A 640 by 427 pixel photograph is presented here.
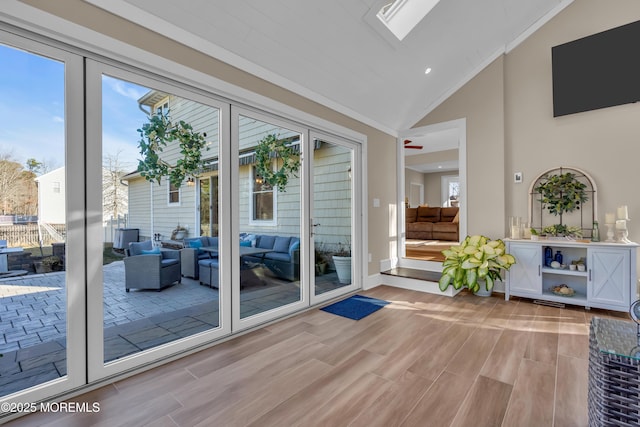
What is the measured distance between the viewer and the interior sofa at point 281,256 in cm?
340

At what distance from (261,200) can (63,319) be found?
6.28ft

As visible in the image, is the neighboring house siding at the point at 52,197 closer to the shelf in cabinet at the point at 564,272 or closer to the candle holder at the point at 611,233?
the shelf in cabinet at the point at 564,272

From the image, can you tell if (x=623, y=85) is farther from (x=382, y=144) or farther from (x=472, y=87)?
(x=382, y=144)

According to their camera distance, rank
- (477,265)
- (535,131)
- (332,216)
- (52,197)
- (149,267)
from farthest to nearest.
Answer: (535,131)
(332,216)
(477,265)
(149,267)
(52,197)

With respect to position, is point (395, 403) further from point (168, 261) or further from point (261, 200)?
point (261, 200)

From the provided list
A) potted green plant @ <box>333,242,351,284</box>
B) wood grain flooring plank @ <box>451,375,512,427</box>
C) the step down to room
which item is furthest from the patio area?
the step down to room

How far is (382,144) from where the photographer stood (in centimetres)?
500

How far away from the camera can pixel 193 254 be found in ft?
9.15

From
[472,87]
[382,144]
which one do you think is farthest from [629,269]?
[382,144]

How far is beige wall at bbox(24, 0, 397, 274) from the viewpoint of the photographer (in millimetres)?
1978

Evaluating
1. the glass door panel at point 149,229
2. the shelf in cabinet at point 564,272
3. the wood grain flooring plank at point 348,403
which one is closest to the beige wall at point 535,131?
the shelf in cabinet at point 564,272

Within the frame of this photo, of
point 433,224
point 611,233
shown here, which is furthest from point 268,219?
point 433,224

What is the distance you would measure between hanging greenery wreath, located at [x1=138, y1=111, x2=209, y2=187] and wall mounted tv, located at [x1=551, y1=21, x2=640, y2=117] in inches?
181

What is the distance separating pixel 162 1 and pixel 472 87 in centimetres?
430
